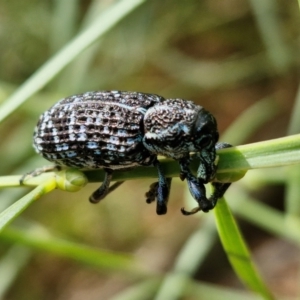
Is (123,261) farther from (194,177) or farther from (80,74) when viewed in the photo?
(80,74)

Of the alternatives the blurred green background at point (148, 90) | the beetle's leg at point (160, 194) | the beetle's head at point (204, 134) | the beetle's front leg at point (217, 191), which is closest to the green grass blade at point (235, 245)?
the beetle's front leg at point (217, 191)

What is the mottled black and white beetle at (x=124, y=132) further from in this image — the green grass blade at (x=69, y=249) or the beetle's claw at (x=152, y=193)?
the green grass blade at (x=69, y=249)

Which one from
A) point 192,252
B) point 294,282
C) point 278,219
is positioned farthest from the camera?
point 294,282

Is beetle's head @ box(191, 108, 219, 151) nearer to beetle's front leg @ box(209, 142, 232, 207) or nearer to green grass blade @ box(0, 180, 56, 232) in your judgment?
beetle's front leg @ box(209, 142, 232, 207)

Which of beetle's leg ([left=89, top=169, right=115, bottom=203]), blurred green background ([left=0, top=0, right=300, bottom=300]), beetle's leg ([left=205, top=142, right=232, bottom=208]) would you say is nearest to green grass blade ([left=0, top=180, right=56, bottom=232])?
beetle's leg ([left=89, top=169, right=115, bottom=203])

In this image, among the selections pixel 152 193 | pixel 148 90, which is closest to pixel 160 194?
pixel 152 193

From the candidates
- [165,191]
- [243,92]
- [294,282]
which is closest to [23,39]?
[243,92]
